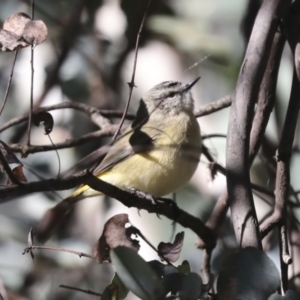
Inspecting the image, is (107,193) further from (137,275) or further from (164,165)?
(164,165)

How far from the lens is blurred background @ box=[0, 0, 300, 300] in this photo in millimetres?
3357

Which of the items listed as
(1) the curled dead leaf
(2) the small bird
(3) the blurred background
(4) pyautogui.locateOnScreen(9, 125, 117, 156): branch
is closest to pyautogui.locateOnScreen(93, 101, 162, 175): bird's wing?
(2) the small bird

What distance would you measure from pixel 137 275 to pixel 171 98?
208cm

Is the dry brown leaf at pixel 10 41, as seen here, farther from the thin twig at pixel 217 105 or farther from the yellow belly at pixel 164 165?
the yellow belly at pixel 164 165

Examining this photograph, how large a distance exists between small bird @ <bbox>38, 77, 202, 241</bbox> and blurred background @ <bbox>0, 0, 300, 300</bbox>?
0.25 meters

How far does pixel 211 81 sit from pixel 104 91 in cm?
67

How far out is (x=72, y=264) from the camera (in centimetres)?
351

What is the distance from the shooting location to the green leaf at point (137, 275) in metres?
1.32

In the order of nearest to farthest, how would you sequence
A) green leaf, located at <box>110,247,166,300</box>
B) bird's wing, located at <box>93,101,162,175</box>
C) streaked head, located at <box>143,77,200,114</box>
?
1. green leaf, located at <box>110,247,166,300</box>
2. bird's wing, located at <box>93,101,162,175</box>
3. streaked head, located at <box>143,77,200,114</box>

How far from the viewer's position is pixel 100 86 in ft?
12.7

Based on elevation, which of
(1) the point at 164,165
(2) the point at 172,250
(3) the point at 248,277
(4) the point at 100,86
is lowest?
(3) the point at 248,277

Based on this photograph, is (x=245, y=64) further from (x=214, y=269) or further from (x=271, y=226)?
(x=214, y=269)

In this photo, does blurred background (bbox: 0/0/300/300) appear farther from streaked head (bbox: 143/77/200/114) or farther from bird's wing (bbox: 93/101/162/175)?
bird's wing (bbox: 93/101/162/175)

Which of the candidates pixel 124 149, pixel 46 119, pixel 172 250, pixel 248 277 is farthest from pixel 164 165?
pixel 248 277
